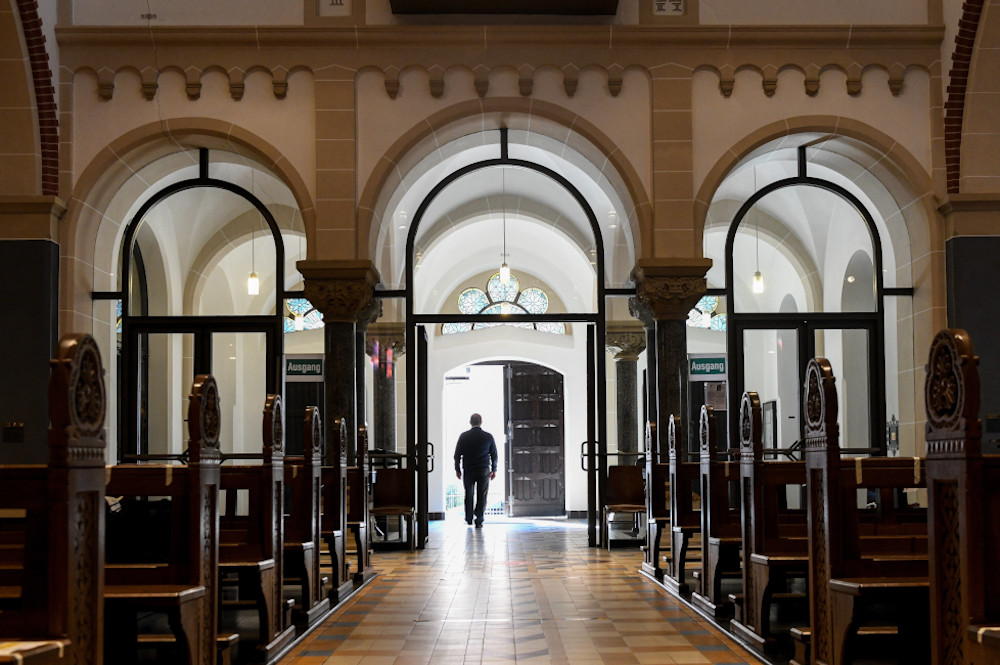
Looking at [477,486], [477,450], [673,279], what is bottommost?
[477,486]

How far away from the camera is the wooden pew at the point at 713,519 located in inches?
257

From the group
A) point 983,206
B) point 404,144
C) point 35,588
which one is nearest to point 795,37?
point 983,206

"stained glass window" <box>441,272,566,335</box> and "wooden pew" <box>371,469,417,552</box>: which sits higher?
"stained glass window" <box>441,272,566,335</box>

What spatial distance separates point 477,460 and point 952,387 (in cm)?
1156

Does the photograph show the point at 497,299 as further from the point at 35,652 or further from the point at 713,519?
the point at 35,652

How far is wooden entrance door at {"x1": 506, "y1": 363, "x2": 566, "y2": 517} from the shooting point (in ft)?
60.8

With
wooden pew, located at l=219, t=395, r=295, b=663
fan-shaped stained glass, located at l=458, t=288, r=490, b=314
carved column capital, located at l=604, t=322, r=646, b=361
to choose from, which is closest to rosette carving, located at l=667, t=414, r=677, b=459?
wooden pew, located at l=219, t=395, r=295, b=663

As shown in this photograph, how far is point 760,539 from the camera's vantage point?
5.48 meters

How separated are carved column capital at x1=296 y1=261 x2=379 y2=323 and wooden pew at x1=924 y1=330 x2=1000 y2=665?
6.91 metres

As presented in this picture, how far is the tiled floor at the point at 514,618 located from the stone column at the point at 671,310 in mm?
1398

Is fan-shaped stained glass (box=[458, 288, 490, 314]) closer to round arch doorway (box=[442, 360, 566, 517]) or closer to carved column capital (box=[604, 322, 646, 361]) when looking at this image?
round arch doorway (box=[442, 360, 566, 517])

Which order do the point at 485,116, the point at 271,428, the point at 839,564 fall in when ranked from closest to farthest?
1. the point at 839,564
2. the point at 271,428
3. the point at 485,116

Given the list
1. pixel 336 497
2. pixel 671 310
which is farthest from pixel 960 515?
pixel 671 310

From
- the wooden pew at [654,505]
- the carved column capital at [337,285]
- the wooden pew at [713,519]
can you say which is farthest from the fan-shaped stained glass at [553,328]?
the wooden pew at [713,519]
